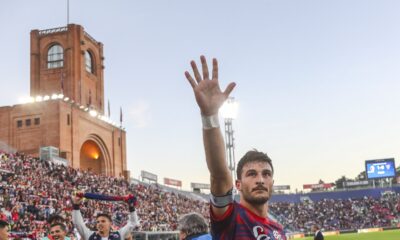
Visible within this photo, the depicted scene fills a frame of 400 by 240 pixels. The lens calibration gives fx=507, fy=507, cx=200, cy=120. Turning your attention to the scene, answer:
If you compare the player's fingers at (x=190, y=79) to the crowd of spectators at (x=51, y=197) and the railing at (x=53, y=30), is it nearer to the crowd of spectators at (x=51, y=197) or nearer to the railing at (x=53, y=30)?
the crowd of spectators at (x=51, y=197)

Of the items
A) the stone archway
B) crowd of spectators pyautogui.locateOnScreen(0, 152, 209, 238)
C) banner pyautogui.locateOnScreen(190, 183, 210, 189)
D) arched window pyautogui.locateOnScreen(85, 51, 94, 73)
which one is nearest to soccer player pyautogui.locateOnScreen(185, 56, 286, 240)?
crowd of spectators pyautogui.locateOnScreen(0, 152, 209, 238)

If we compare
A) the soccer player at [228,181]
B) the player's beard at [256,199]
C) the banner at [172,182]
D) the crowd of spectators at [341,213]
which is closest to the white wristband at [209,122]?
the soccer player at [228,181]

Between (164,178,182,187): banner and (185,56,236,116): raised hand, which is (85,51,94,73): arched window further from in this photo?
(185,56,236,116): raised hand

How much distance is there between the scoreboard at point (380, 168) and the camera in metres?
75.6

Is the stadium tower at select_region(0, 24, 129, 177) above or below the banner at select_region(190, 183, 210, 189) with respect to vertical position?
above

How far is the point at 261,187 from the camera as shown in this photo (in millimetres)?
4195

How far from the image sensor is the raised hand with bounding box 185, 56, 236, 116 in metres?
3.67

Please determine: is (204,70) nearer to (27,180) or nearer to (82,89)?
(27,180)

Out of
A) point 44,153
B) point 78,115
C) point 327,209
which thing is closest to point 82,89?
point 78,115

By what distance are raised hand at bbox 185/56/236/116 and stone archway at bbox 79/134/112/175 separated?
177 feet

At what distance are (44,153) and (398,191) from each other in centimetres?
5790

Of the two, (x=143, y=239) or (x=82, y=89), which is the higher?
(x=82, y=89)

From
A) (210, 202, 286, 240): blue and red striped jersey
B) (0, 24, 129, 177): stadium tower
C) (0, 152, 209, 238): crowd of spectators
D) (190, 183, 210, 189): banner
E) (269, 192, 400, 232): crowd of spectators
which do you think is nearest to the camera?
(210, 202, 286, 240): blue and red striped jersey

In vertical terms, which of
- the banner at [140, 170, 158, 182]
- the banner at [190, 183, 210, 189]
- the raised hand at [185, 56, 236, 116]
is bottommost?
the raised hand at [185, 56, 236, 116]
